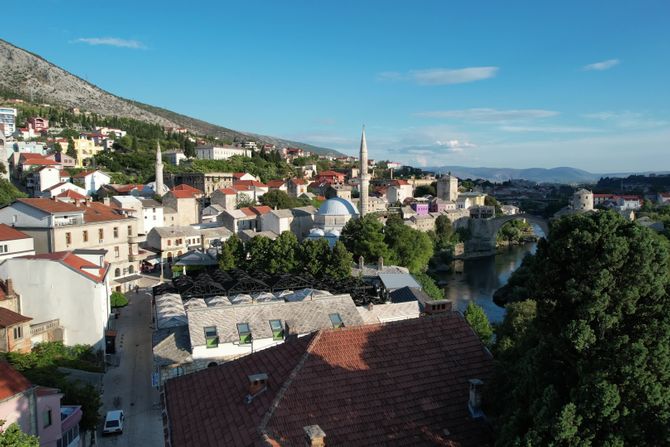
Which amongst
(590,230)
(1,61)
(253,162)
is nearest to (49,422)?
(590,230)

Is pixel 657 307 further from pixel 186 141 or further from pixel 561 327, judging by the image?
pixel 186 141

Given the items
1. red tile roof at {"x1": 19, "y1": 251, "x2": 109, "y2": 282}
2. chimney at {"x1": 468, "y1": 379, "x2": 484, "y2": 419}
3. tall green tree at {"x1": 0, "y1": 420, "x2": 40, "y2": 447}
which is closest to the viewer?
tall green tree at {"x1": 0, "y1": 420, "x2": 40, "y2": 447}

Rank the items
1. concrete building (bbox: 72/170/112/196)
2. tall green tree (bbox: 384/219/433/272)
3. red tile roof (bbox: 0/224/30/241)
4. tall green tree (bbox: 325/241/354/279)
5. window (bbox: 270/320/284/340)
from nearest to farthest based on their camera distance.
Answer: window (bbox: 270/320/284/340) → red tile roof (bbox: 0/224/30/241) → tall green tree (bbox: 325/241/354/279) → tall green tree (bbox: 384/219/433/272) → concrete building (bbox: 72/170/112/196)

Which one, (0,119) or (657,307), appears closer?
(657,307)

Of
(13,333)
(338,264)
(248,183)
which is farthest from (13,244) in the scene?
(248,183)

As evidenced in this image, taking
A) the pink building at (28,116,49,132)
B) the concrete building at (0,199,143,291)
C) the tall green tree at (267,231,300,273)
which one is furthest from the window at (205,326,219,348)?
the pink building at (28,116,49,132)

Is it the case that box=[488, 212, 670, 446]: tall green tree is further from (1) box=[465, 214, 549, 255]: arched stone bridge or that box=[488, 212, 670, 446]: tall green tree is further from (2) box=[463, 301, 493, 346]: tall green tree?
(1) box=[465, 214, 549, 255]: arched stone bridge

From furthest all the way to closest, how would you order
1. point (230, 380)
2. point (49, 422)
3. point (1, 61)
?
point (1, 61) < point (49, 422) < point (230, 380)
